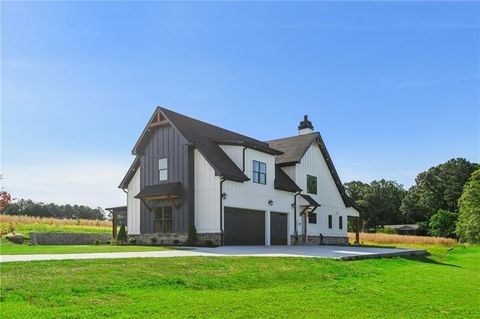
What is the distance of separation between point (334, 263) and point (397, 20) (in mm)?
9364

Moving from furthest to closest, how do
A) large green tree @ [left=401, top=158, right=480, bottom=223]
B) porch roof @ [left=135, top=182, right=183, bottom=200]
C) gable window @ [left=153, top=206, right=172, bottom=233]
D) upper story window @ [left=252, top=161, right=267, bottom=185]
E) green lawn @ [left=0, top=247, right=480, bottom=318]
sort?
large green tree @ [left=401, top=158, right=480, bottom=223]
upper story window @ [left=252, top=161, right=267, bottom=185]
gable window @ [left=153, top=206, right=172, bottom=233]
porch roof @ [left=135, top=182, right=183, bottom=200]
green lawn @ [left=0, top=247, right=480, bottom=318]

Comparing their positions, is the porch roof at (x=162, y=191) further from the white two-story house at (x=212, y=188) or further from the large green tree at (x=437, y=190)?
the large green tree at (x=437, y=190)

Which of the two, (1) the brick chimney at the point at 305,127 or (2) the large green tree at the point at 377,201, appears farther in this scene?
(2) the large green tree at the point at 377,201

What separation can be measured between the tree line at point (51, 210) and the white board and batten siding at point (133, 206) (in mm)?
41440

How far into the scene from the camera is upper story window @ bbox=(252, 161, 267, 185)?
2736 cm

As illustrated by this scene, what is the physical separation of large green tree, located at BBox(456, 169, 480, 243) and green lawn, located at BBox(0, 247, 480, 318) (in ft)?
142

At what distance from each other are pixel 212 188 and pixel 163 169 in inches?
143

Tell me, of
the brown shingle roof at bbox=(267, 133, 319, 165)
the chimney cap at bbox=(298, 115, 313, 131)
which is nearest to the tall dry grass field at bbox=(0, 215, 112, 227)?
the brown shingle roof at bbox=(267, 133, 319, 165)

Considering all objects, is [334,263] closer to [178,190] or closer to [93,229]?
[178,190]

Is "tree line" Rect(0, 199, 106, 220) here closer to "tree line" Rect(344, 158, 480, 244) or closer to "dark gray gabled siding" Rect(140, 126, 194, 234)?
"dark gray gabled siding" Rect(140, 126, 194, 234)

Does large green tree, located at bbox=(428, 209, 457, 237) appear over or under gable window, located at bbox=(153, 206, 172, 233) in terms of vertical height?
under

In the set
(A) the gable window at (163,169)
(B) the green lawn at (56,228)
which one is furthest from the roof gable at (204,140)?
(B) the green lawn at (56,228)

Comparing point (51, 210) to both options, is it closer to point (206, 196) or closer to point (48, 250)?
point (206, 196)

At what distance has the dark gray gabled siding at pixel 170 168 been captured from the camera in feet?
83.6
